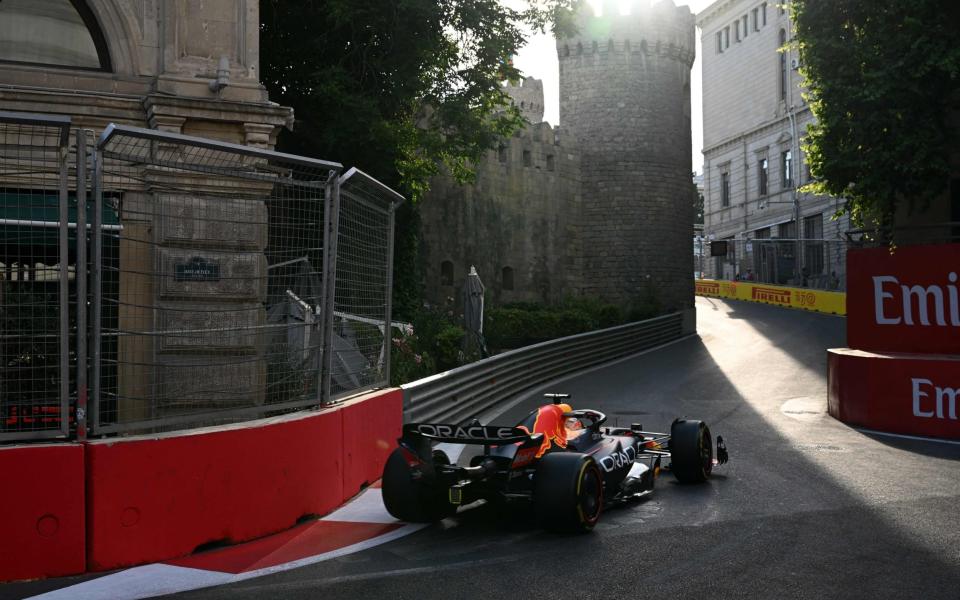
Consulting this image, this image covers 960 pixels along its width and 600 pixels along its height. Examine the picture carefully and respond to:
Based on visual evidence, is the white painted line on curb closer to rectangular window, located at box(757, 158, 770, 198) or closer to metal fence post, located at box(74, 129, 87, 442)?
metal fence post, located at box(74, 129, 87, 442)

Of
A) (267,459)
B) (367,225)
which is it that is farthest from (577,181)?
(267,459)

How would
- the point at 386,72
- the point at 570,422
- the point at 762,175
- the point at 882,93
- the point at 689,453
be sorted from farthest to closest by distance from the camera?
the point at 762,175
the point at 386,72
the point at 882,93
the point at 689,453
the point at 570,422

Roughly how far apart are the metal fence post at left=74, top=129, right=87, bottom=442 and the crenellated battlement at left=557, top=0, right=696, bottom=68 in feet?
121

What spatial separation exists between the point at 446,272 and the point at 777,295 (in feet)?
65.5

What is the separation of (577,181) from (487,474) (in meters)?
34.6

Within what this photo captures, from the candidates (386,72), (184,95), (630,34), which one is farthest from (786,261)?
(184,95)

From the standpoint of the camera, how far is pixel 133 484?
6230 mm

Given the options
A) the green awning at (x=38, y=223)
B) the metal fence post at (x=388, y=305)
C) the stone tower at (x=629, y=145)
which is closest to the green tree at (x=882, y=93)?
the metal fence post at (x=388, y=305)

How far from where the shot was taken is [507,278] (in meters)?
37.6

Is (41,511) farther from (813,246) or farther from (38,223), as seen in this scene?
(813,246)

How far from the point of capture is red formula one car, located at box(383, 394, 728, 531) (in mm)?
7113

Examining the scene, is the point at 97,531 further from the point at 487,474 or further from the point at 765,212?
the point at 765,212

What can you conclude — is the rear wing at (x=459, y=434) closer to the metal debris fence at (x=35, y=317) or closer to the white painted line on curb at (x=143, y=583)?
the white painted line on curb at (x=143, y=583)

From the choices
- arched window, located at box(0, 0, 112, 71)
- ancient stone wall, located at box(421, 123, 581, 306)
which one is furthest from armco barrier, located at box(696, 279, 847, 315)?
arched window, located at box(0, 0, 112, 71)
